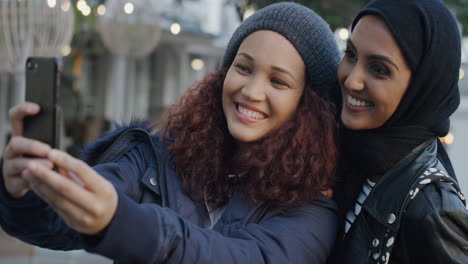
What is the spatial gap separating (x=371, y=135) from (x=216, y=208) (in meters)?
0.55

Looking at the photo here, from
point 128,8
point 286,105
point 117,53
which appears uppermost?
point 286,105

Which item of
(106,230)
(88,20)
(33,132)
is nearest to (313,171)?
(106,230)

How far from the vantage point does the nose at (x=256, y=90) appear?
1.84 metres

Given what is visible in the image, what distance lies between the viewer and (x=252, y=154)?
1.87 m

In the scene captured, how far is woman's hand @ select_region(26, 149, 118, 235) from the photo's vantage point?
1.04m

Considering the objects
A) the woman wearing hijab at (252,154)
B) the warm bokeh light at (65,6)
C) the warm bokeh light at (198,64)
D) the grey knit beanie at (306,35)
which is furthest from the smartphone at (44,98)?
the warm bokeh light at (198,64)

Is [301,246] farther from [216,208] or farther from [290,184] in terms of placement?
[216,208]

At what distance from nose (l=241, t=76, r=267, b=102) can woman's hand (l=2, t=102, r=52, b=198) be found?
83 cm

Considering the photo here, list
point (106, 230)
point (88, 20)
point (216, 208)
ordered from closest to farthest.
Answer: point (106, 230)
point (216, 208)
point (88, 20)

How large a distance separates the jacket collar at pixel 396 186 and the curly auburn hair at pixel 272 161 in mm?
202

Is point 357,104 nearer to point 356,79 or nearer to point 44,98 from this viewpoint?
point 356,79

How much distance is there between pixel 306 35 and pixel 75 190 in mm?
1090

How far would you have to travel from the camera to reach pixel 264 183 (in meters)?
1.79

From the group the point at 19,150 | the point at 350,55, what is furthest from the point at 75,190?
the point at 350,55
